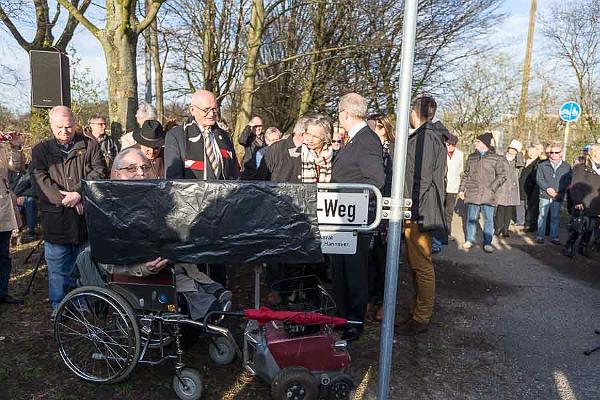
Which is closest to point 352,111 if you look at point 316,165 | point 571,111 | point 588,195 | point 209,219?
point 316,165

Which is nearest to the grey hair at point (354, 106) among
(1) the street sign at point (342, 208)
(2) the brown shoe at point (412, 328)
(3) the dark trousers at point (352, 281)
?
(3) the dark trousers at point (352, 281)

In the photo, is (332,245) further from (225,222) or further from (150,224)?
(150,224)

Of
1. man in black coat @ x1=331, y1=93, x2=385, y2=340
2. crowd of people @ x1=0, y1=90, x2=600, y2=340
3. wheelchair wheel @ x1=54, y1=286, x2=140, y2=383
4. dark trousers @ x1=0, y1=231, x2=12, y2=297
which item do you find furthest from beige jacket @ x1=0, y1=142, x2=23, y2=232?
man in black coat @ x1=331, y1=93, x2=385, y2=340

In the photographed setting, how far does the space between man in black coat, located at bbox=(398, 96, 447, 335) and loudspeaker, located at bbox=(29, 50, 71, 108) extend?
6478 mm

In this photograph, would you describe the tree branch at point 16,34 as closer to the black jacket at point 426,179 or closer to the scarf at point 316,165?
the scarf at point 316,165

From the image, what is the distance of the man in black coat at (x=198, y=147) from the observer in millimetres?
4176

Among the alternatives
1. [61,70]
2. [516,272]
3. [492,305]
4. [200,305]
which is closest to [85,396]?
[200,305]

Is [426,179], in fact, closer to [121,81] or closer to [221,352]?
[221,352]

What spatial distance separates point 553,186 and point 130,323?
321 inches

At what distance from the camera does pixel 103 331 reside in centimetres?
335

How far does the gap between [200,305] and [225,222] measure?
28.0 inches

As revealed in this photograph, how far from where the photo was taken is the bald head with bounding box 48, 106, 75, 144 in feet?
14.4

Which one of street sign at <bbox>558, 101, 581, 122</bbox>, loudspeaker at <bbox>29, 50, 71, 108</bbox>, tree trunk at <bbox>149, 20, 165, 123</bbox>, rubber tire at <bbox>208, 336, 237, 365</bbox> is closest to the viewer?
rubber tire at <bbox>208, 336, 237, 365</bbox>

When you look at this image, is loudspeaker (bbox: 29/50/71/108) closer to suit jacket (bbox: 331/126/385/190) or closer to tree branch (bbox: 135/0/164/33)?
tree branch (bbox: 135/0/164/33)
